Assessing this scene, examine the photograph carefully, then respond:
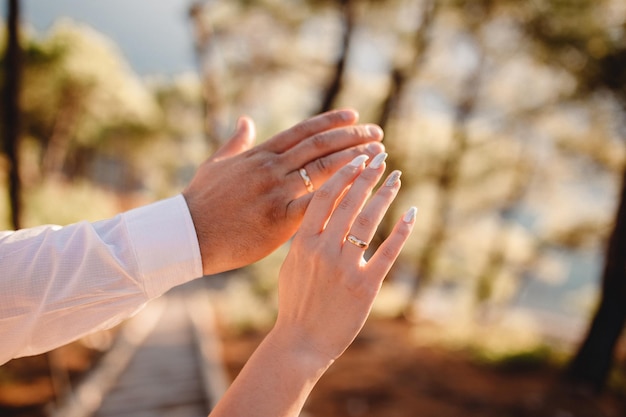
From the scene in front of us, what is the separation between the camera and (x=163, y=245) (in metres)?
1.26

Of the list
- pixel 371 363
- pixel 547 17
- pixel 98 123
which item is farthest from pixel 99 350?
pixel 98 123

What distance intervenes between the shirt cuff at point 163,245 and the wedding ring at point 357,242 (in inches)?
19.1

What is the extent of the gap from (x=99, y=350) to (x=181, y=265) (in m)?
8.04

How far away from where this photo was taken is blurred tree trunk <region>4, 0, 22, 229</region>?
446cm

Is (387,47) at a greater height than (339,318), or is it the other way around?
(387,47)

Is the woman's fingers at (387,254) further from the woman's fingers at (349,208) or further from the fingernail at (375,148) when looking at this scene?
the fingernail at (375,148)

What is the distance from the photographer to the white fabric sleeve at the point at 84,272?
1090 mm

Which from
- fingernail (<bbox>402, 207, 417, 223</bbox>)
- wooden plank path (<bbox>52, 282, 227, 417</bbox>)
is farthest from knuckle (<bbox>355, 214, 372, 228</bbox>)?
wooden plank path (<bbox>52, 282, 227, 417</bbox>)

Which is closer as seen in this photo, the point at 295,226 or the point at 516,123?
the point at 295,226

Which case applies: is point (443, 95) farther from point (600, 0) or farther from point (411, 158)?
point (600, 0)

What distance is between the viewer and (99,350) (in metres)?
8.16

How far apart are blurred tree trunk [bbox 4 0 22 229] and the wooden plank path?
2.37 meters

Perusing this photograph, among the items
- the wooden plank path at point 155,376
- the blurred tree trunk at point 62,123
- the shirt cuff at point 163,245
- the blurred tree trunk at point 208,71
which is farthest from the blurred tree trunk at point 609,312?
the blurred tree trunk at point 62,123

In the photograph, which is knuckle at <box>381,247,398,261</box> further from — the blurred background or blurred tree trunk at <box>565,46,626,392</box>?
blurred tree trunk at <box>565,46,626,392</box>
